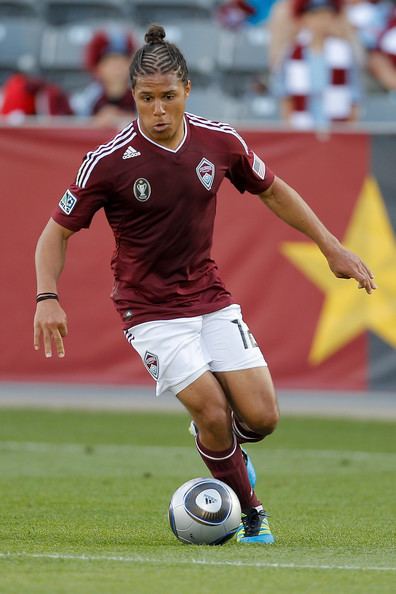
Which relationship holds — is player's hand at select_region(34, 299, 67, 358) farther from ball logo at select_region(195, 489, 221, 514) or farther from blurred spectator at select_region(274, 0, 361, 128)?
blurred spectator at select_region(274, 0, 361, 128)

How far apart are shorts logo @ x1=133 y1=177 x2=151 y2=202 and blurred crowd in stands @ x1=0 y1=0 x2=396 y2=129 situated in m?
6.71

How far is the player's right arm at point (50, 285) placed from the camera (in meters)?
6.30

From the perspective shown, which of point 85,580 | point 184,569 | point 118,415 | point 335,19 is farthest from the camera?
point 335,19

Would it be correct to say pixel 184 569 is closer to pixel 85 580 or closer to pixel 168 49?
pixel 85 580

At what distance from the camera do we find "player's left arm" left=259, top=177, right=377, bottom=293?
6.82 metres

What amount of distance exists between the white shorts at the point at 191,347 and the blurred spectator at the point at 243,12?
35.3ft

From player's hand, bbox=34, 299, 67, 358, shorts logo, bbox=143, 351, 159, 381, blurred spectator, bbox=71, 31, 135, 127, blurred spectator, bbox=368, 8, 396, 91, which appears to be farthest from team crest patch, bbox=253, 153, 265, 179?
blurred spectator, bbox=368, 8, 396, 91

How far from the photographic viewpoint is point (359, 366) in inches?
504

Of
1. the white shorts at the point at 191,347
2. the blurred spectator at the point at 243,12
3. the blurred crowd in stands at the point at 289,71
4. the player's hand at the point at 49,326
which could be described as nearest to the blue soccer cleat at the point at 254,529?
the white shorts at the point at 191,347

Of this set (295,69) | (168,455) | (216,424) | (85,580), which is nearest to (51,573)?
(85,580)

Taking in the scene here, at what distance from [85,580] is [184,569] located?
1.65 feet

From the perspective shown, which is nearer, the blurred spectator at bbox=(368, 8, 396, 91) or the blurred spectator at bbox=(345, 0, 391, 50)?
the blurred spectator at bbox=(368, 8, 396, 91)

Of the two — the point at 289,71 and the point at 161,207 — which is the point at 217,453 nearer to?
the point at 161,207

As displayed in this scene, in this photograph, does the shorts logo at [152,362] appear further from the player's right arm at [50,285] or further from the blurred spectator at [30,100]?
the blurred spectator at [30,100]
